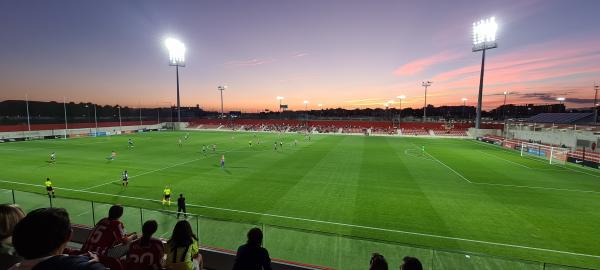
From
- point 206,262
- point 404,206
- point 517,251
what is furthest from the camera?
point 404,206

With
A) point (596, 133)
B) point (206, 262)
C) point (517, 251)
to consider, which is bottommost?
point (517, 251)

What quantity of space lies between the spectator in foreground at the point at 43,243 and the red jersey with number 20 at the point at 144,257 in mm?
2809

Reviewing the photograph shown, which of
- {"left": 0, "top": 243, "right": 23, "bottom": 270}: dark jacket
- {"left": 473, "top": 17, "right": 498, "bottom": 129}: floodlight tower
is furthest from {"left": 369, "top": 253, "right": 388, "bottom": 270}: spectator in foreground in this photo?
{"left": 473, "top": 17, "right": 498, "bottom": 129}: floodlight tower

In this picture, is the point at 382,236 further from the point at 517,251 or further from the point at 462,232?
the point at 517,251

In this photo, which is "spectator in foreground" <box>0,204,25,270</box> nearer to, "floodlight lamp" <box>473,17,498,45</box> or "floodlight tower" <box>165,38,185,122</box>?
"floodlight lamp" <box>473,17,498,45</box>

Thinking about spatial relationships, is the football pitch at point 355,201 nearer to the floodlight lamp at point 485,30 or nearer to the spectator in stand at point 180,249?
the spectator in stand at point 180,249

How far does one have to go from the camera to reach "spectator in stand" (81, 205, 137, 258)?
5660mm

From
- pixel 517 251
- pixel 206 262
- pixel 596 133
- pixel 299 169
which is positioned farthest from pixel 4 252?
pixel 596 133

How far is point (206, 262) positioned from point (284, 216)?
6978 millimetres

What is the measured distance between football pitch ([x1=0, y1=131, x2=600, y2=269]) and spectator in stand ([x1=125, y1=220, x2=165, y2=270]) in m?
3.73

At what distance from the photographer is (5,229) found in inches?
119

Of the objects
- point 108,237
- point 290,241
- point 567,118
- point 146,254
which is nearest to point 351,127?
point 567,118

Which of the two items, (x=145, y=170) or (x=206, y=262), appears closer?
(x=206, y=262)

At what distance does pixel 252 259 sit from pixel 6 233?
3.05m
